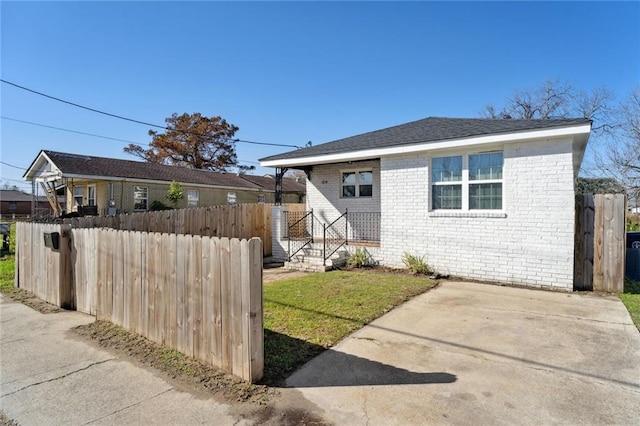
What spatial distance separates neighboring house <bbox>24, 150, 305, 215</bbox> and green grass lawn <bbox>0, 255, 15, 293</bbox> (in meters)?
9.30

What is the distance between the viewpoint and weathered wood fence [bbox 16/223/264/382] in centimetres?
304

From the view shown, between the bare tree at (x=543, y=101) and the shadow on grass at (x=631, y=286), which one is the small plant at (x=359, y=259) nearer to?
the shadow on grass at (x=631, y=286)

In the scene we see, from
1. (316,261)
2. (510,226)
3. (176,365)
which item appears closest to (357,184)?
(316,261)

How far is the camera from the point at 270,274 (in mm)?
9023

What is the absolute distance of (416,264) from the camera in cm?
852

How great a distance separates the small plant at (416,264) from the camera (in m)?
8.45

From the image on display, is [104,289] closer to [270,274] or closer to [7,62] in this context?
[270,274]

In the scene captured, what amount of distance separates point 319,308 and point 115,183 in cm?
2080

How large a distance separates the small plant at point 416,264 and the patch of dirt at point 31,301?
7303mm

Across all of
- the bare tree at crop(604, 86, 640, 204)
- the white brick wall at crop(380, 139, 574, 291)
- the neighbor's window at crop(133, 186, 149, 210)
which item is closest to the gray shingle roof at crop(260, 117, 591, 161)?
the white brick wall at crop(380, 139, 574, 291)

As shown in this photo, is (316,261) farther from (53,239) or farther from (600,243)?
(600,243)

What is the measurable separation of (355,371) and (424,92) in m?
18.3

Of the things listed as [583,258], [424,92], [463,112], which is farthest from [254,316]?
[463,112]

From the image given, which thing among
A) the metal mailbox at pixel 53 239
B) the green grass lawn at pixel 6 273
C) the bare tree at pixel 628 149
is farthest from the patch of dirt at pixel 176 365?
the bare tree at pixel 628 149
